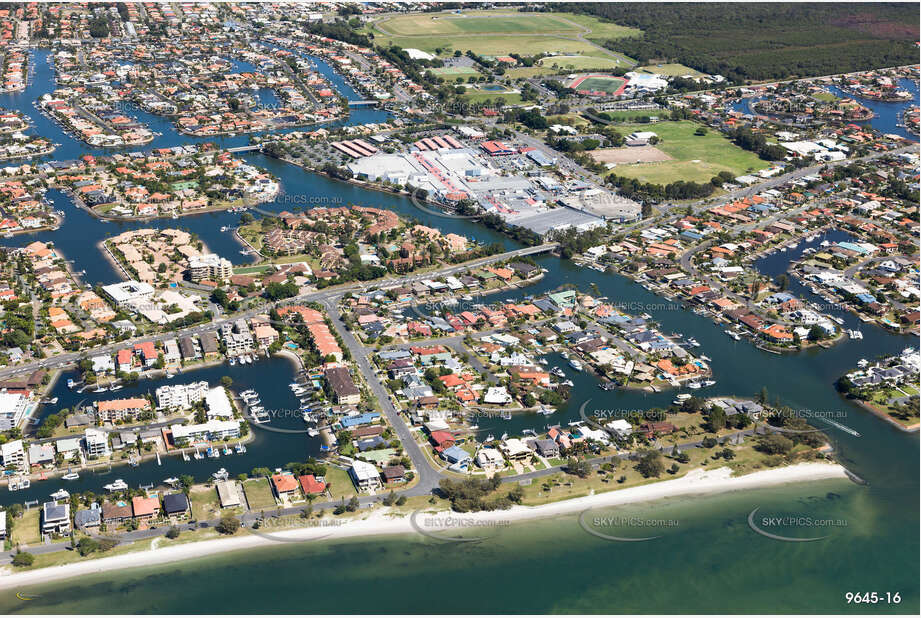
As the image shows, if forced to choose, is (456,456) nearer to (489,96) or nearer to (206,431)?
(206,431)

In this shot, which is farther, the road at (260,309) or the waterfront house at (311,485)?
the road at (260,309)

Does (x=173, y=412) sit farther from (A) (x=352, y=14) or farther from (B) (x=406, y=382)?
(A) (x=352, y=14)

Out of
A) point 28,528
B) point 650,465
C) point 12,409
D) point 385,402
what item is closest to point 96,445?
point 28,528

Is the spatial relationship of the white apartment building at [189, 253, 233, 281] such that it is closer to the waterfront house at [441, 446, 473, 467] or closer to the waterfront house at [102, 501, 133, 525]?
the waterfront house at [102, 501, 133, 525]

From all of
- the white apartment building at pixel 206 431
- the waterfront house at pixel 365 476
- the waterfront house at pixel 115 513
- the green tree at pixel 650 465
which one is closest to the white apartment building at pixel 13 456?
the waterfront house at pixel 115 513

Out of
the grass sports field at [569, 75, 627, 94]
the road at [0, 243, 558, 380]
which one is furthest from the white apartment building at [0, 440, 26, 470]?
the grass sports field at [569, 75, 627, 94]

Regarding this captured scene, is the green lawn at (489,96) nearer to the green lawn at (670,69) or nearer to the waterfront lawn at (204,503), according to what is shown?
the green lawn at (670,69)

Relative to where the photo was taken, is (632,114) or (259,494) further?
(632,114)
